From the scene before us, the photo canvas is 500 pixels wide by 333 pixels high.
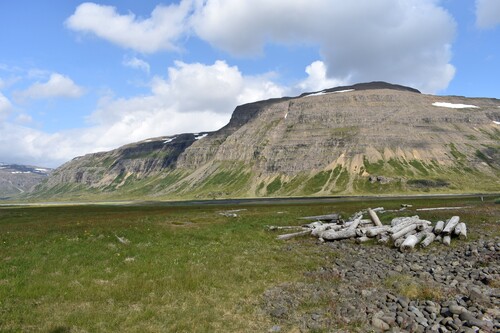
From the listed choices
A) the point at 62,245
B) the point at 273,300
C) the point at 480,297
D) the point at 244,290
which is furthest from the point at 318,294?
the point at 62,245

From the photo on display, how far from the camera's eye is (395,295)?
730 inches

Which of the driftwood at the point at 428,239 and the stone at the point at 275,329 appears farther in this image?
the driftwood at the point at 428,239

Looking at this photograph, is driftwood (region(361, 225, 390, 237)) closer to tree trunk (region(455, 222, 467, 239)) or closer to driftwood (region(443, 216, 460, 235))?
driftwood (region(443, 216, 460, 235))

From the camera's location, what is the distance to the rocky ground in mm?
15055


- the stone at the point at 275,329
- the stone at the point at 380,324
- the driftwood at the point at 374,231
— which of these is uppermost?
the driftwood at the point at 374,231

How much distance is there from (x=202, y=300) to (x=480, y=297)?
519 inches

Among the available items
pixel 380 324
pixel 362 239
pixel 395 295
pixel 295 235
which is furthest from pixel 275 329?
pixel 295 235

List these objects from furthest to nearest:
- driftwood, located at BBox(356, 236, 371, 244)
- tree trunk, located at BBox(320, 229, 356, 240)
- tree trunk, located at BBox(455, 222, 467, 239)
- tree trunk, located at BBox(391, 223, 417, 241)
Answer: tree trunk, located at BBox(320, 229, 356, 240) < driftwood, located at BBox(356, 236, 371, 244) < tree trunk, located at BBox(455, 222, 467, 239) < tree trunk, located at BBox(391, 223, 417, 241)

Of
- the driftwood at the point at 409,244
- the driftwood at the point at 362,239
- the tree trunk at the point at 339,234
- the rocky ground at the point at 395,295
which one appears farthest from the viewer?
the tree trunk at the point at 339,234

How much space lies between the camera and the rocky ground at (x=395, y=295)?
15.1 m

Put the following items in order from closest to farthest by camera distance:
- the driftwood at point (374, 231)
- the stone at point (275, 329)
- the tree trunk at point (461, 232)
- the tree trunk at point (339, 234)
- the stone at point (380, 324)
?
the stone at point (275, 329)
the stone at point (380, 324)
the tree trunk at point (461, 232)
the driftwood at point (374, 231)
the tree trunk at point (339, 234)

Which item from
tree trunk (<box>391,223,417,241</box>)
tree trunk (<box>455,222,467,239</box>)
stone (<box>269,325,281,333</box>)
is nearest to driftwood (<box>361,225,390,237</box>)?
tree trunk (<box>391,223,417,241</box>)

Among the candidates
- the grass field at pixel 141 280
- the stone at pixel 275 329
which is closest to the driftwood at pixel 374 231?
the grass field at pixel 141 280

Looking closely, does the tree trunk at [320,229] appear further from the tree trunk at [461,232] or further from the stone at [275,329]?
the stone at [275,329]
